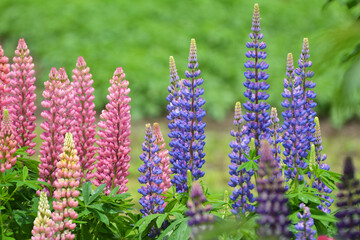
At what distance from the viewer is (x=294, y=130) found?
3.40 m

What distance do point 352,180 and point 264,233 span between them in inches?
15.7

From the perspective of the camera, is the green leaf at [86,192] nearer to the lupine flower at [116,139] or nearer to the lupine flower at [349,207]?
the lupine flower at [116,139]

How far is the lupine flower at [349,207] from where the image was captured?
215 centimetres

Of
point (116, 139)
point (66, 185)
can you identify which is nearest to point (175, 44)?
point (116, 139)

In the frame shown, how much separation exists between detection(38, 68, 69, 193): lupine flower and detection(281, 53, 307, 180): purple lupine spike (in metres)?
1.16

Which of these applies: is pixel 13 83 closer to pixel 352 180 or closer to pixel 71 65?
pixel 352 180

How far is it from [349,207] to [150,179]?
4.43ft

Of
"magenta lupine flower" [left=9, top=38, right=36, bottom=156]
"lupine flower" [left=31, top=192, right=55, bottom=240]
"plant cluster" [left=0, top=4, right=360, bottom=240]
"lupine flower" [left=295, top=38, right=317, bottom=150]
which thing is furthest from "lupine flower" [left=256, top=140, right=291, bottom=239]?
"magenta lupine flower" [left=9, top=38, right=36, bottom=156]

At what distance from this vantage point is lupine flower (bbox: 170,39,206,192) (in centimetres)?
338

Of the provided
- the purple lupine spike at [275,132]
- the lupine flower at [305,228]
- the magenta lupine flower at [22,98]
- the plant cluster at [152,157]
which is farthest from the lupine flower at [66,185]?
the purple lupine spike at [275,132]

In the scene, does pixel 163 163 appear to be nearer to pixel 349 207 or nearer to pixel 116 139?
pixel 116 139

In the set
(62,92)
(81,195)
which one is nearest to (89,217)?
(81,195)

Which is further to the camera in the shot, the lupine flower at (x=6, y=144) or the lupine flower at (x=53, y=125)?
the lupine flower at (x=53, y=125)

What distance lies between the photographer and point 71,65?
451 inches
